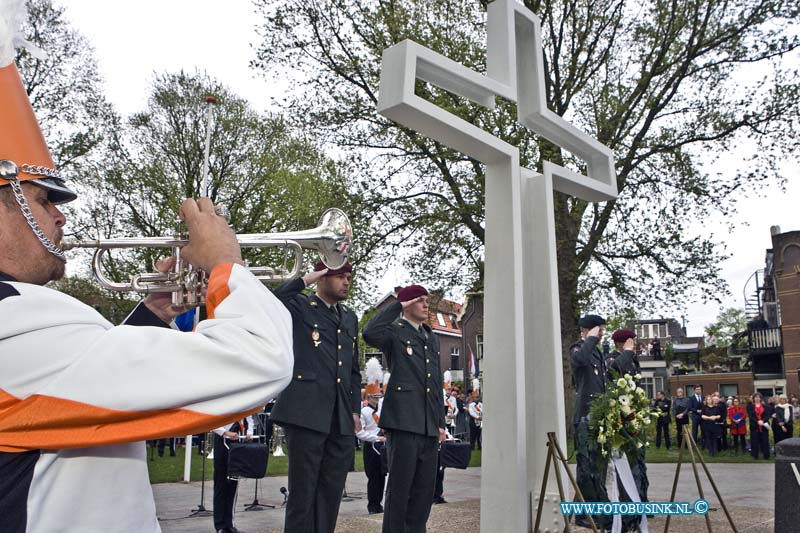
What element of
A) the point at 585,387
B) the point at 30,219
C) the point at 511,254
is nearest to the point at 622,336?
the point at 585,387

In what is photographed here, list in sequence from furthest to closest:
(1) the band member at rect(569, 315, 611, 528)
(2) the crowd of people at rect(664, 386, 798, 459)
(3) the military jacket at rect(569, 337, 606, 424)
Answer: (2) the crowd of people at rect(664, 386, 798, 459) < (3) the military jacket at rect(569, 337, 606, 424) < (1) the band member at rect(569, 315, 611, 528)

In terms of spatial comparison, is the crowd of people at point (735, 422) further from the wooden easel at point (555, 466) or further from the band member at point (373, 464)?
the wooden easel at point (555, 466)

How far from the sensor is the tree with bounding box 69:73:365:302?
84.0 feet

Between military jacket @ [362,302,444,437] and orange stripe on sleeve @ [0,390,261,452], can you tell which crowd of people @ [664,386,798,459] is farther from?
orange stripe on sleeve @ [0,390,261,452]

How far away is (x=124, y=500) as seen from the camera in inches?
58.8

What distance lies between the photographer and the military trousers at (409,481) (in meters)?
5.61

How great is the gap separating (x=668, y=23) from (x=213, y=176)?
16515mm

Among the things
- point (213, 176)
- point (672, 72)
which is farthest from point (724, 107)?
point (213, 176)

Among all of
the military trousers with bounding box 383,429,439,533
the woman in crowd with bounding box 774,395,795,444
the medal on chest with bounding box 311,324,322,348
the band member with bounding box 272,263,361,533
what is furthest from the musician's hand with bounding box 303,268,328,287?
the woman in crowd with bounding box 774,395,795,444

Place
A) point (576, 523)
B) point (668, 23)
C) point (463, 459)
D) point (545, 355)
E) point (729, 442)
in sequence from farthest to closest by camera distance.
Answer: point (729, 442) → point (668, 23) → point (463, 459) → point (576, 523) → point (545, 355)

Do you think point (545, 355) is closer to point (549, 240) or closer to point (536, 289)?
point (536, 289)

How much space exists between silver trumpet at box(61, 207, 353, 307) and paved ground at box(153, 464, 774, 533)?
4.09 meters

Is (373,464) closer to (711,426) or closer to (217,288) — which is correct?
(217,288)

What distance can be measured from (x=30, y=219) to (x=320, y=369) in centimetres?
399
